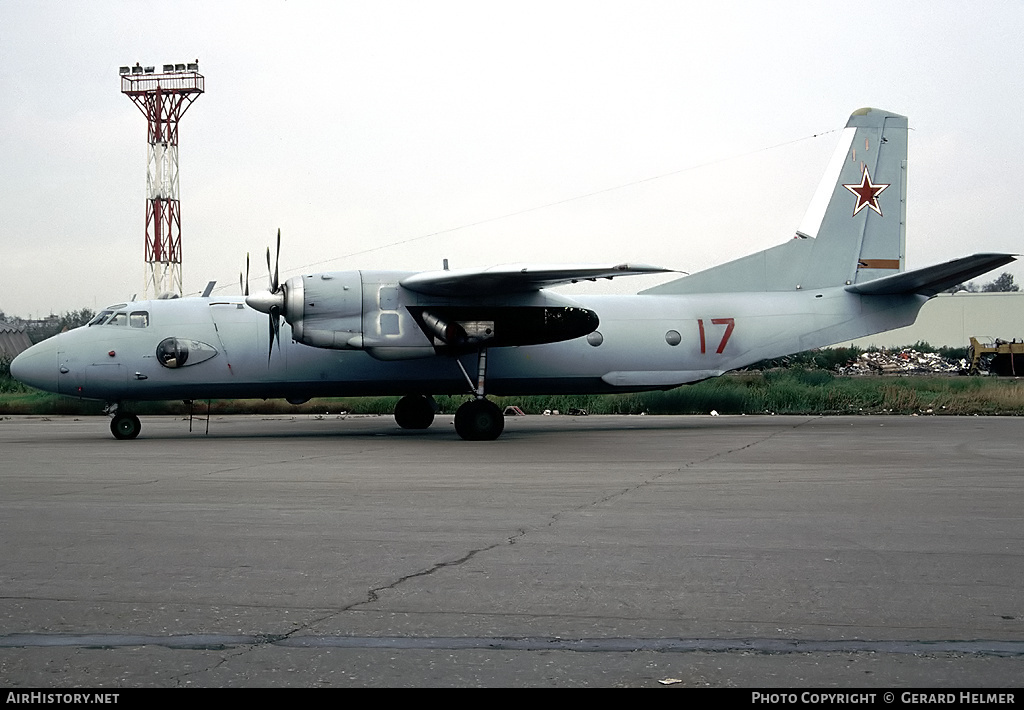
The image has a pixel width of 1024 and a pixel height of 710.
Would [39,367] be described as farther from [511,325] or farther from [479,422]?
[511,325]

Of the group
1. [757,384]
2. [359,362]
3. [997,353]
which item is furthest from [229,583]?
[997,353]

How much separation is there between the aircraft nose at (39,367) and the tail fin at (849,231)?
44.4ft

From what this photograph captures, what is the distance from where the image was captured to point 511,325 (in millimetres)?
20219

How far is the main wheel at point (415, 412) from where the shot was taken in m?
23.3

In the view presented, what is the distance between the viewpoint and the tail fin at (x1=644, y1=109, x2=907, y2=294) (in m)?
23.3

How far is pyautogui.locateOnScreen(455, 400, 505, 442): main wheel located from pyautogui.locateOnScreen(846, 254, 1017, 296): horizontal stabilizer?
30.8 feet

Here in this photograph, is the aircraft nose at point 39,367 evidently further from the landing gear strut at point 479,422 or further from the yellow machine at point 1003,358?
the yellow machine at point 1003,358

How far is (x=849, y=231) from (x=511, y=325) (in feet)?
29.9

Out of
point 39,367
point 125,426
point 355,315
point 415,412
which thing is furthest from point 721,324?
point 39,367

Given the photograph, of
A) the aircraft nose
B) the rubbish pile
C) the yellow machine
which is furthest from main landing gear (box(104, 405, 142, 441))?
the yellow machine

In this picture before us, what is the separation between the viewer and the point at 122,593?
20.1 ft

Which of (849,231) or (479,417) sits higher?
(849,231)
